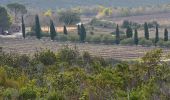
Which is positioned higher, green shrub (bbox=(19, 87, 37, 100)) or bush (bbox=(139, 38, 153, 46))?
green shrub (bbox=(19, 87, 37, 100))

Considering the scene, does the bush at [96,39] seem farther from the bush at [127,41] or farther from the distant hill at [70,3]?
the distant hill at [70,3]

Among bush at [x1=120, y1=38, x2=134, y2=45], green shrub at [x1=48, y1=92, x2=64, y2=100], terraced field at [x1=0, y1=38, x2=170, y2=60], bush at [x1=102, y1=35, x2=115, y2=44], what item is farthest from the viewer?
bush at [x1=102, y1=35, x2=115, y2=44]

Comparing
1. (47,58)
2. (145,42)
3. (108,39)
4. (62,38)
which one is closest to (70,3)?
(62,38)

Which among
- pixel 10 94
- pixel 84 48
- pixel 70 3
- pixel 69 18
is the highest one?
pixel 70 3


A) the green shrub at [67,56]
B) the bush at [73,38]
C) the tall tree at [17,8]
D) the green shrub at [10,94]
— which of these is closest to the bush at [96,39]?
the bush at [73,38]

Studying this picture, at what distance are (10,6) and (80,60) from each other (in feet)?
177

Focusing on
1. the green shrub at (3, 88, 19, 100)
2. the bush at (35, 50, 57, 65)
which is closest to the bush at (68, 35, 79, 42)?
the bush at (35, 50, 57, 65)

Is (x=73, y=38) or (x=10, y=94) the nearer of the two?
(x=10, y=94)

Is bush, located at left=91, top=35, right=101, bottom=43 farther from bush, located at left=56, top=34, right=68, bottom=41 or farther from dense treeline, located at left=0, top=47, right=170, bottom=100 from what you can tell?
dense treeline, located at left=0, top=47, right=170, bottom=100

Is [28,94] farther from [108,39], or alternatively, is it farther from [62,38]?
[62,38]

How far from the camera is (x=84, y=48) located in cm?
4934

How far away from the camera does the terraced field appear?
4427 centimetres

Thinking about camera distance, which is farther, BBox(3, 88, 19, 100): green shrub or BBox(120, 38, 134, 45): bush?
BBox(120, 38, 134, 45): bush

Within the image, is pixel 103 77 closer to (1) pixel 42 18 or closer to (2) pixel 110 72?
(2) pixel 110 72
